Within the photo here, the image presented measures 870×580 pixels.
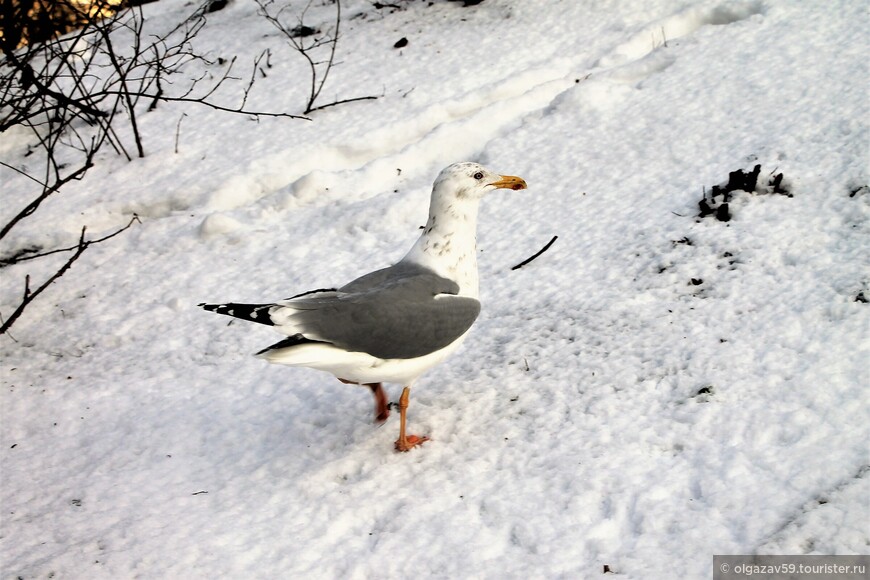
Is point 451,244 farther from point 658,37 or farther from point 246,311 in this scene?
point 658,37

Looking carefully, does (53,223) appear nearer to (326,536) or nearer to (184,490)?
(184,490)

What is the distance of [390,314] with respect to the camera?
3287 millimetres

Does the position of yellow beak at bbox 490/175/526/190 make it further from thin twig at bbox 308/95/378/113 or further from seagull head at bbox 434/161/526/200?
thin twig at bbox 308/95/378/113

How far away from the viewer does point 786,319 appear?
3738 millimetres

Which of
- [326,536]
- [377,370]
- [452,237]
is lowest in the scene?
[326,536]

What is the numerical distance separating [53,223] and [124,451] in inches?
110

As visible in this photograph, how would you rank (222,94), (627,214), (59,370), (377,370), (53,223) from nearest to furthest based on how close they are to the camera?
(377,370) < (59,370) < (627,214) < (53,223) < (222,94)

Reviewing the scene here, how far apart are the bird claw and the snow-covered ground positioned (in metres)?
0.08

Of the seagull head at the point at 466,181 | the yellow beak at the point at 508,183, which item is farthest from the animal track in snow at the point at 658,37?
the seagull head at the point at 466,181

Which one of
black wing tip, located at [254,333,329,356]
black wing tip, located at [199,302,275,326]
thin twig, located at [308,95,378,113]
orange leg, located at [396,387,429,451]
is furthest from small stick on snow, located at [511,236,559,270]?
thin twig, located at [308,95,378,113]

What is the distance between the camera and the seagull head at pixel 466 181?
3717 millimetres

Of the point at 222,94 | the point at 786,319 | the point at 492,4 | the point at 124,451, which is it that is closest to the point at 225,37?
the point at 222,94

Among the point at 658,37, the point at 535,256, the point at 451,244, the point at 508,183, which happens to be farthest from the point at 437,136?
the point at 451,244

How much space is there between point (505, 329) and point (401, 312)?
1.19 m
